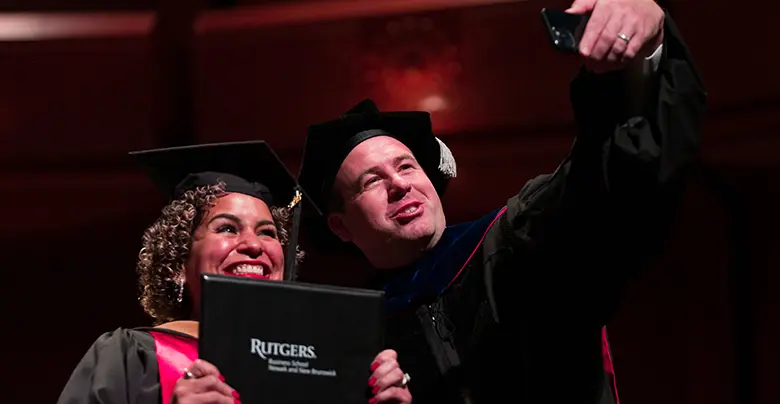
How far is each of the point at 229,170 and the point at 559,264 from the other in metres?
0.81

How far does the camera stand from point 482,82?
3.49 metres

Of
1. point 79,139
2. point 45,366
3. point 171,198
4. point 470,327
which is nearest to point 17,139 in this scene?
point 79,139

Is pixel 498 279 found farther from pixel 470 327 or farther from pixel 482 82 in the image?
pixel 482 82

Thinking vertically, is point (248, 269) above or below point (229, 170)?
below

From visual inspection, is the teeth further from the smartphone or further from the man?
the smartphone

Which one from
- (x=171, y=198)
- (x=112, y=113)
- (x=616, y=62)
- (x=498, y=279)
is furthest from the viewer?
(x=112, y=113)

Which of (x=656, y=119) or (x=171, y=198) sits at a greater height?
(x=656, y=119)

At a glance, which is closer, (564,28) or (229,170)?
(564,28)

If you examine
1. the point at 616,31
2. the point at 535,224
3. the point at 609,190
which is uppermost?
A: the point at 616,31

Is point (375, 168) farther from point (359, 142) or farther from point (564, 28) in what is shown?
point (564, 28)

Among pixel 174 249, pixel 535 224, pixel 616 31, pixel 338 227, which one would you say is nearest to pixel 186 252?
pixel 174 249

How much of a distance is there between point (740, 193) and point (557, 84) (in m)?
0.71

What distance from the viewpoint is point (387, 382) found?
179 centimetres

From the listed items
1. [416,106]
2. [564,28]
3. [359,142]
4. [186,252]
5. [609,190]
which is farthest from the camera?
[416,106]
